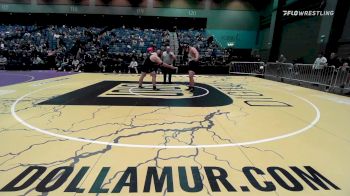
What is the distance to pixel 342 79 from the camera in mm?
8195

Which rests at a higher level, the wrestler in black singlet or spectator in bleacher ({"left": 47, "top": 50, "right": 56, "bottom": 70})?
the wrestler in black singlet

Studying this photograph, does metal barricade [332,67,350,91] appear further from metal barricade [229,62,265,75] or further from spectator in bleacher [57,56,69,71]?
spectator in bleacher [57,56,69,71]

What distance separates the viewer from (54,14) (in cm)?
2272

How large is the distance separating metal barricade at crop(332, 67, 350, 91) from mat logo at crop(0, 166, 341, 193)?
24.1ft

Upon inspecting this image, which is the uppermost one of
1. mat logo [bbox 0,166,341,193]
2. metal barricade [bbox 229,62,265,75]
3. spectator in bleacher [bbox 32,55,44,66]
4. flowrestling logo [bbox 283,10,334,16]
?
flowrestling logo [bbox 283,10,334,16]

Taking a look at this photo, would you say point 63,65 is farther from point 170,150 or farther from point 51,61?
point 170,150

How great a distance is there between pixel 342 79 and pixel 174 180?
28.5 feet

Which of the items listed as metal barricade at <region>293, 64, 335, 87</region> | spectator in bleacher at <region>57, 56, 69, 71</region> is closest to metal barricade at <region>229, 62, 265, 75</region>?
metal barricade at <region>293, 64, 335, 87</region>

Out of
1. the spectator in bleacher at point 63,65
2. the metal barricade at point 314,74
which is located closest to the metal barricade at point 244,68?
the metal barricade at point 314,74

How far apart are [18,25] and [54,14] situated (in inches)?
156

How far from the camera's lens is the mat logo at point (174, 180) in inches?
80.7

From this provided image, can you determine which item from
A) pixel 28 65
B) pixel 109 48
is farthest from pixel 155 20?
pixel 28 65

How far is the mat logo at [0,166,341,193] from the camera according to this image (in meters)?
2.05

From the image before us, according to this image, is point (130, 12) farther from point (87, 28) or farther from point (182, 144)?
point (182, 144)
